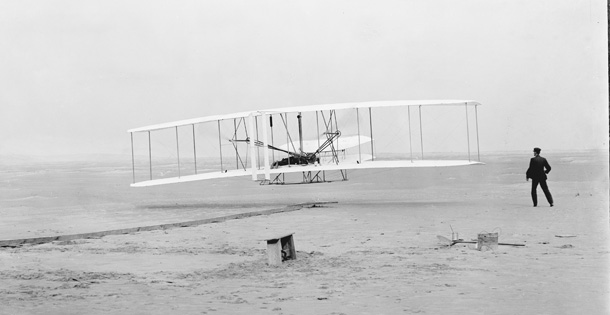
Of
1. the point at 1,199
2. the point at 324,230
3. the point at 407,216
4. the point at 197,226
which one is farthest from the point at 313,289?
the point at 1,199

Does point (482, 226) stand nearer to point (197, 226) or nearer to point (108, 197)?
point (197, 226)

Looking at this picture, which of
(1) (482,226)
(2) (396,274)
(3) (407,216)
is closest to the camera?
(2) (396,274)

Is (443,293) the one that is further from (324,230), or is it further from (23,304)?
(324,230)

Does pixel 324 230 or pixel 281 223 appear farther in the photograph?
pixel 281 223

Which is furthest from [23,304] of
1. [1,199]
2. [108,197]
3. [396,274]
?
[1,199]

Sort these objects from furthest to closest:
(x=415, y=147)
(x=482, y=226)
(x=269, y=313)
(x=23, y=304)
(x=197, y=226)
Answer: (x=415, y=147)
(x=197, y=226)
(x=482, y=226)
(x=23, y=304)
(x=269, y=313)

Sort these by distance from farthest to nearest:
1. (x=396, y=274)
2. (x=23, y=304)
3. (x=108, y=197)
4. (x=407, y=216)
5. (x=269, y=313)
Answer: (x=108, y=197)
(x=407, y=216)
(x=396, y=274)
(x=23, y=304)
(x=269, y=313)

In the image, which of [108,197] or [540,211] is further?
[108,197]

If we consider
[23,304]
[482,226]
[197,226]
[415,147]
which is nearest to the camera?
[23,304]
